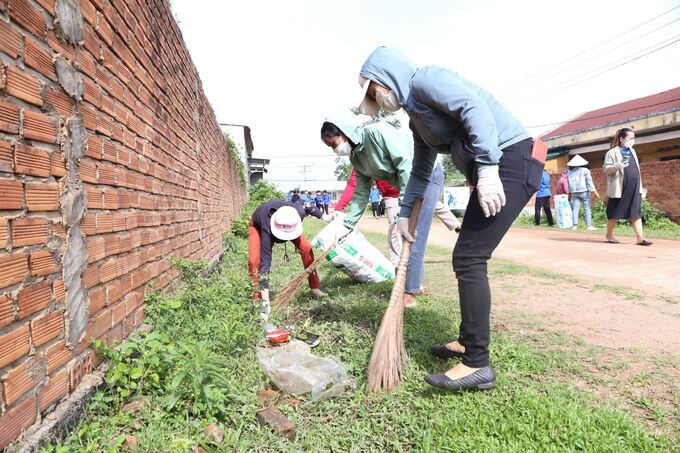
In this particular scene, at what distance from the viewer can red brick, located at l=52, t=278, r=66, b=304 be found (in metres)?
1.65

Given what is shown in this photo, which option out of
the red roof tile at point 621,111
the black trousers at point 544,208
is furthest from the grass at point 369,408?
the red roof tile at point 621,111

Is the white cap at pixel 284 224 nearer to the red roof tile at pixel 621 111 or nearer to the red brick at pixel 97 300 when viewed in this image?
the red brick at pixel 97 300

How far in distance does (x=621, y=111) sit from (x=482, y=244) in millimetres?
25247

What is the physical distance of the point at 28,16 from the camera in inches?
60.1

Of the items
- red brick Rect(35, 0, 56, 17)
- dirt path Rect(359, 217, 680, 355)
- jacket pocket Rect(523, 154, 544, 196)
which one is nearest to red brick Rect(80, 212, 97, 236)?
red brick Rect(35, 0, 56, 17)

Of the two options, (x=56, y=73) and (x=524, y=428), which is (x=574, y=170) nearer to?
(x=524, y=428)

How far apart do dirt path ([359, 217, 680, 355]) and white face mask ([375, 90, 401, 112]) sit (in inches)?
76.4

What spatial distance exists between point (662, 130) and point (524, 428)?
18380 millimetres

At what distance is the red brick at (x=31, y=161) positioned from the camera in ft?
4.78

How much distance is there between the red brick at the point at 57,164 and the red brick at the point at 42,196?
0.17 ft

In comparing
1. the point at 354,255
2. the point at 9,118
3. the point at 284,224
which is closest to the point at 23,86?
the point at 9,118

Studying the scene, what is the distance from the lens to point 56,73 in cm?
172

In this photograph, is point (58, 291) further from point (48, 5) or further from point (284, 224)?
point (284, 224)

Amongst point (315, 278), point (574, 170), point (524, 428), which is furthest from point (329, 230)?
point (574, 170)
